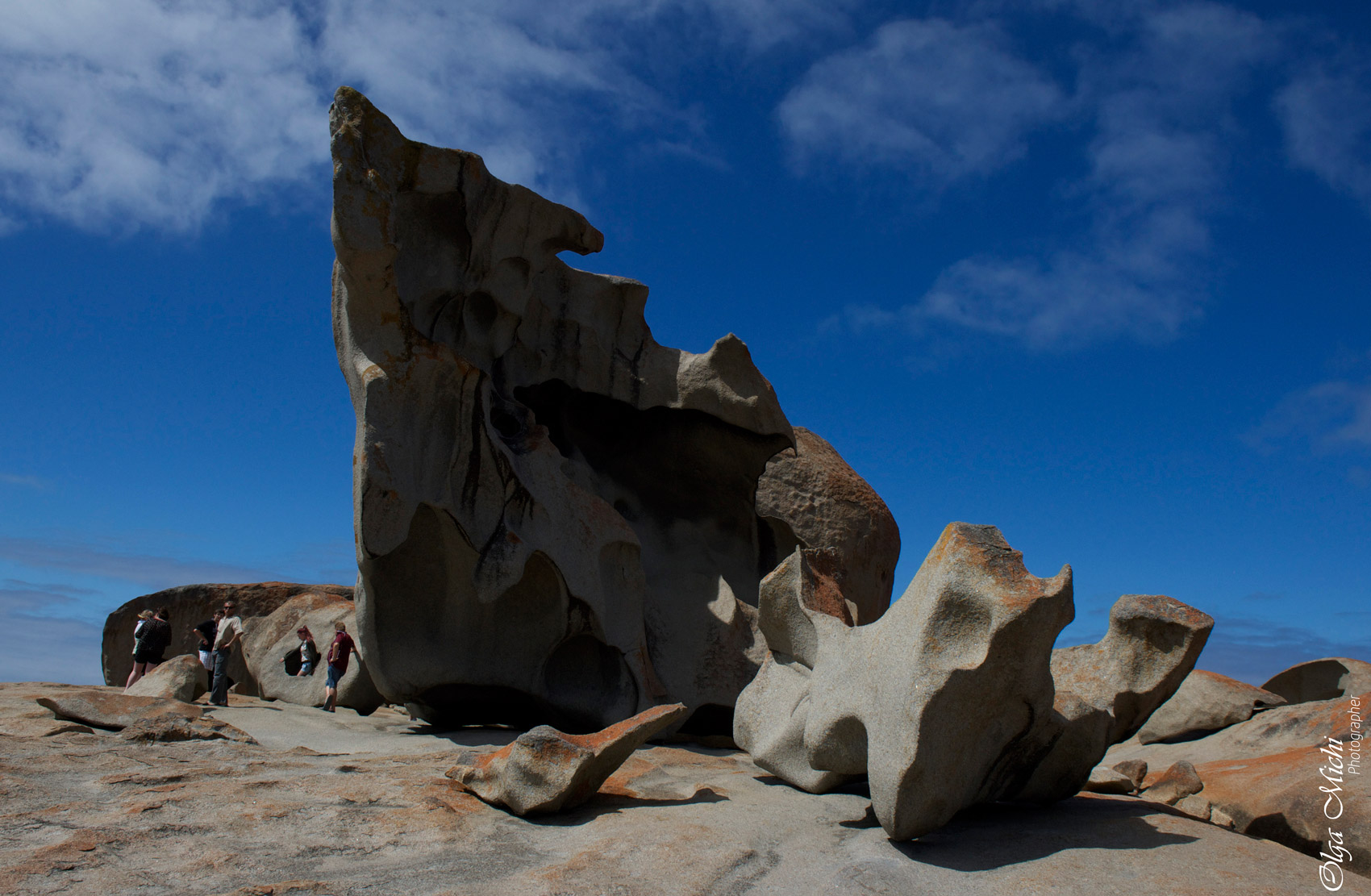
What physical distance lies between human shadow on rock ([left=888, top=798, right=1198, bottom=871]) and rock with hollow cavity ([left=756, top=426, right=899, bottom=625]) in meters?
4.09

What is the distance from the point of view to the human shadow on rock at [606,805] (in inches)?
147

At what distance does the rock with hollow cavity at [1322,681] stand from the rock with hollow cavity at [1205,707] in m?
0.88

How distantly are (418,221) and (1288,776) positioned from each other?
5.99m

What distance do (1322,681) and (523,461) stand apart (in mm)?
7163

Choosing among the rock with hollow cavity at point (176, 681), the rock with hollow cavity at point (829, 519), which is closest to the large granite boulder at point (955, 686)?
the rock with hollow cavity at point (829, 519)

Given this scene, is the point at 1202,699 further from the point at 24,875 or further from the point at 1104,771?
the point at 24,875

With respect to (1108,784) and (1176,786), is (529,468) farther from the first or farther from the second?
(1176,786)

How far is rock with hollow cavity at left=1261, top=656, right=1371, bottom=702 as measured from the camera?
8055 mm

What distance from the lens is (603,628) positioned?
22.5 ft

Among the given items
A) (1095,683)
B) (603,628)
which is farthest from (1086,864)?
(603,628)

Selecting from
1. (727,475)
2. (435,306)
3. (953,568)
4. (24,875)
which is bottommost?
(24,875)

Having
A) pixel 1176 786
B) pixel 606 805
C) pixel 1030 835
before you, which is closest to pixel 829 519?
pixel 1176 786

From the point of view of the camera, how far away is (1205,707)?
7.54 metres

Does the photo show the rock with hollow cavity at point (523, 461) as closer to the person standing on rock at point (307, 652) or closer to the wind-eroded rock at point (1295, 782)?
the person standing on rock at point (307, 652)
